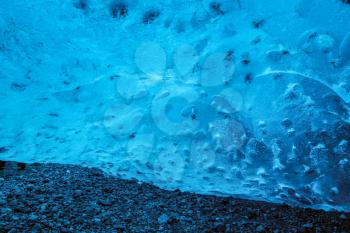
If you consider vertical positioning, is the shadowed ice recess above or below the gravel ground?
above

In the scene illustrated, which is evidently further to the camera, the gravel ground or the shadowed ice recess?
the shadowed ice recess

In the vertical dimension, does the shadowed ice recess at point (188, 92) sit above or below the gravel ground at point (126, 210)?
above

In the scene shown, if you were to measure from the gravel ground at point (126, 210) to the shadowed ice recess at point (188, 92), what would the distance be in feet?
0.70

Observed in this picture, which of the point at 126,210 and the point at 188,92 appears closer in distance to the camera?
the point at 126,210

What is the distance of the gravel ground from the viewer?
2.44 m

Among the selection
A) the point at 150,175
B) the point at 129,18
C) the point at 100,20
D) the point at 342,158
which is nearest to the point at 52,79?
the point at 100,20

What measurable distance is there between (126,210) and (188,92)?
6.13ft

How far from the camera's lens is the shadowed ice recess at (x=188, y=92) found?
3270 millimetres

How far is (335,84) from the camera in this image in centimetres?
345

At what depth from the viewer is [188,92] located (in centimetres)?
401

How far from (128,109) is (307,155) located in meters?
2.30

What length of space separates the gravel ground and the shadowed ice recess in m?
0.21

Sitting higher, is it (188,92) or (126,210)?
(188,92)

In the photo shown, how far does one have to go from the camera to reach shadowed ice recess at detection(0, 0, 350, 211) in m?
3.27
